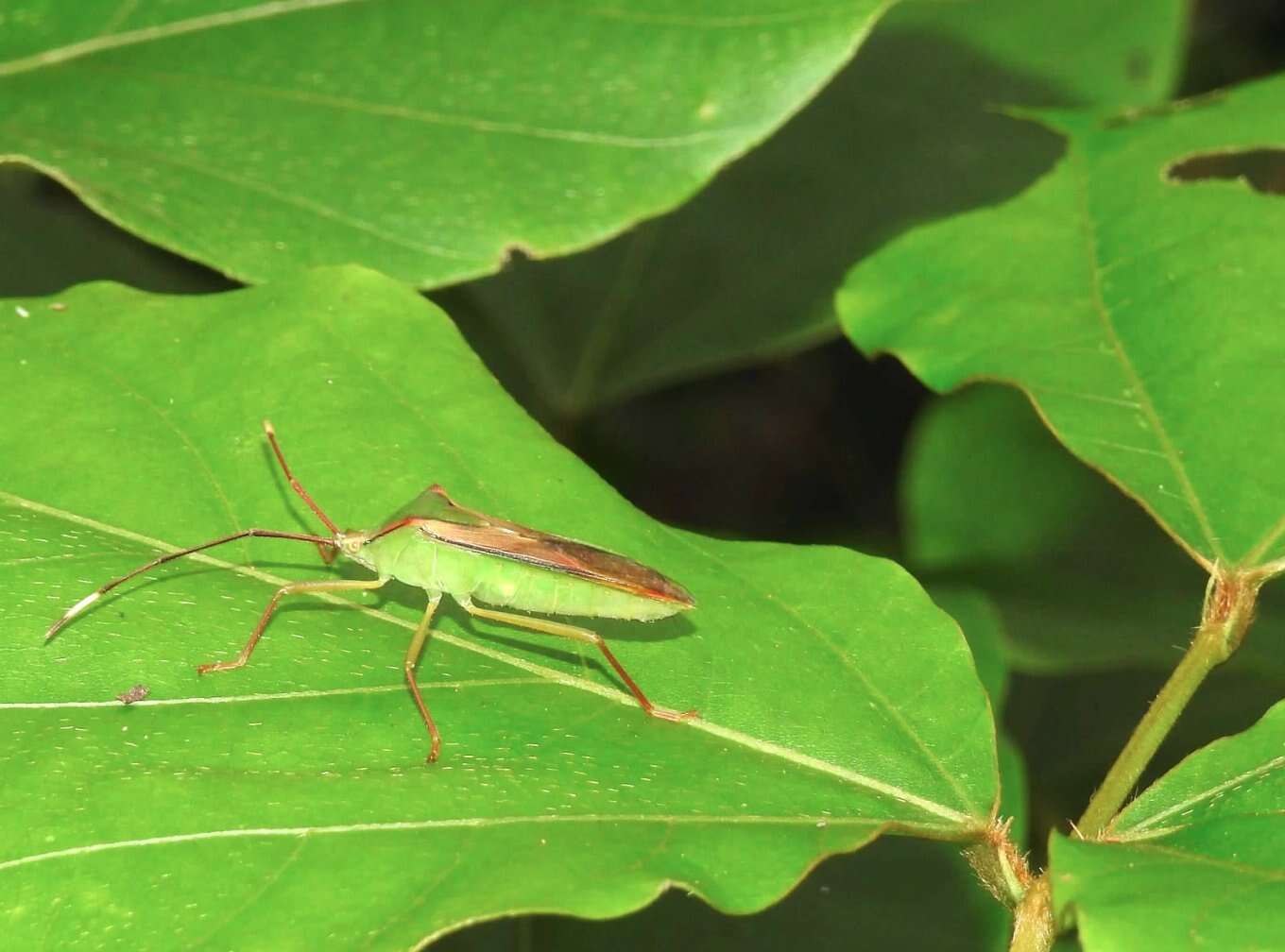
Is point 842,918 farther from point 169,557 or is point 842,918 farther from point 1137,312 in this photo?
point 169,557

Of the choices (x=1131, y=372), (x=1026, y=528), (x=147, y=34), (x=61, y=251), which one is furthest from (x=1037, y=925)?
(x=61, y=251)

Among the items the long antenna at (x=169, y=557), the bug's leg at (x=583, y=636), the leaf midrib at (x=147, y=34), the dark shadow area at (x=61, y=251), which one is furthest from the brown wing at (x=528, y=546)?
the dark shadow area at (x=61, y=251)

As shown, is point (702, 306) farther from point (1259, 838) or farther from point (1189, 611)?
point (1259, 838)

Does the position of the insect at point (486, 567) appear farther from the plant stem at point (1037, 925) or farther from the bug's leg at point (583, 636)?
the plant stem at point (1037, 925)

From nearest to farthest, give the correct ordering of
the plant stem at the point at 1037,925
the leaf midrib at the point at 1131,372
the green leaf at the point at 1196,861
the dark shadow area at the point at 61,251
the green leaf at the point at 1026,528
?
the green leaf at the point at 1196,861, the plant stem at the point at 1037,925, the leaf midrib at the point at 1131,372, the green leaf at the point at 1026,528, the dark shadow area at the point at 61,251

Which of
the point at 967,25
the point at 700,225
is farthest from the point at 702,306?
the point at 967,25

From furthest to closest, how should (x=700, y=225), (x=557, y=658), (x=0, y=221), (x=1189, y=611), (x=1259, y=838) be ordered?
(x=700, y=225), (x=0, y=221), (x=1189, y=611), (x=557, y=658), (x=1259, y=838)

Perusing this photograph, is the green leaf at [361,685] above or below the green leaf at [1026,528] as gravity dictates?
above
